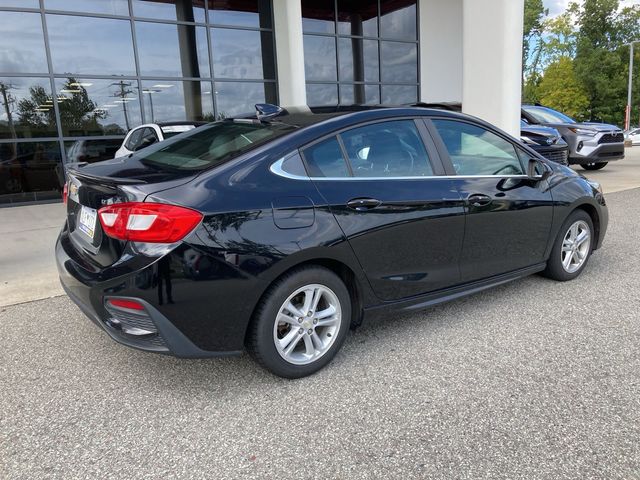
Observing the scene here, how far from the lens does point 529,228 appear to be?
13.0 feet

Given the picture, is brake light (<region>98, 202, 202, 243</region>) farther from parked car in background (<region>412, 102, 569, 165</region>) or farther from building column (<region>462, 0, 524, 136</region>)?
building column (<region>462, 0, 524, 136</region>)

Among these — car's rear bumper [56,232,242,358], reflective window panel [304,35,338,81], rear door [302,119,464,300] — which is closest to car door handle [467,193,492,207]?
rear door [302,119,464,300]

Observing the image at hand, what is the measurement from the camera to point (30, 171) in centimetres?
1132

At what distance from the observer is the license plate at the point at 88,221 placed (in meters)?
2.77

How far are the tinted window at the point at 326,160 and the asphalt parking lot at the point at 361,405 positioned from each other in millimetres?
1176

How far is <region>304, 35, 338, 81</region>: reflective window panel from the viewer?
1470 centimetres

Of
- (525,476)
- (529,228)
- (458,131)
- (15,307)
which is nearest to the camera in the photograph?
(525,476)

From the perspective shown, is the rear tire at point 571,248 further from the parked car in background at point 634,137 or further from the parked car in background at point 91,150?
the parked car in background at point 634,137

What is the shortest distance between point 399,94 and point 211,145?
47.5 feet

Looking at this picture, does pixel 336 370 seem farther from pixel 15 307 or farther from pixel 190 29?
pixel 190 29

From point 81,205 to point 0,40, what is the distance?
34.2ft

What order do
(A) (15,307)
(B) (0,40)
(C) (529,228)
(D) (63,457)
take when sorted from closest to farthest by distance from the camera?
(D) (63,457) → (C) (529,228) → (A) (15,307) → (B) (0,40)

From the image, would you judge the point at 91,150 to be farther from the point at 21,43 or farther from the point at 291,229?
the point at 291,229

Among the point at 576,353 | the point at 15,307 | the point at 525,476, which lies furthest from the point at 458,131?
the point at 15,307
